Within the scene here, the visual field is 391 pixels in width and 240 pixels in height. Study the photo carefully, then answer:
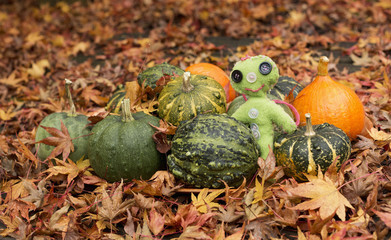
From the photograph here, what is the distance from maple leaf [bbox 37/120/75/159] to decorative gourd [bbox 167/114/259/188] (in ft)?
3.01

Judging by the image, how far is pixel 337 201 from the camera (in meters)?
Answer: 2.25

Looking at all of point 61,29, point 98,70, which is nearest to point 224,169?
point 98,70

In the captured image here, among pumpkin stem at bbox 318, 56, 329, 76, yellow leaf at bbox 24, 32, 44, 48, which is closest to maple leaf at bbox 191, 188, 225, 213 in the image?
pumpkin stem at bbox 318, 56, 329, 76

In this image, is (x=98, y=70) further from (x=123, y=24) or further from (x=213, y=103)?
(x=213, y=103)

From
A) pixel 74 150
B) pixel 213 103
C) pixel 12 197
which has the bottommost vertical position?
pixel 12 197

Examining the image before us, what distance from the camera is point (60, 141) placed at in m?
2.97

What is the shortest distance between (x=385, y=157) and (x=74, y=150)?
8.22 feet

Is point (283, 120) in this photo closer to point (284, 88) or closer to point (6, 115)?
point (284, 88)

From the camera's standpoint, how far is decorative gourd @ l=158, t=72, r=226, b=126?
9.41ft

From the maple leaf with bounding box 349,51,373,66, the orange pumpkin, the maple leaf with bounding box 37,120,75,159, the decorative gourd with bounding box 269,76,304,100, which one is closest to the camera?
the maple leaf with bounding box 37,120,75,159

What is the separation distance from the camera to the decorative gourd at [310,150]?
251 cm

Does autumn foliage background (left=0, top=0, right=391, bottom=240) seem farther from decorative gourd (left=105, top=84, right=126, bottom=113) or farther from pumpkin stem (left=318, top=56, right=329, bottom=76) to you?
pumpkin stem (left=318, top=56, right=329, bottom=76)

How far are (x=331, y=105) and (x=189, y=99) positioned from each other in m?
1.18

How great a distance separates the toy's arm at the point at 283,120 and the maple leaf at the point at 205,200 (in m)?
0.65
